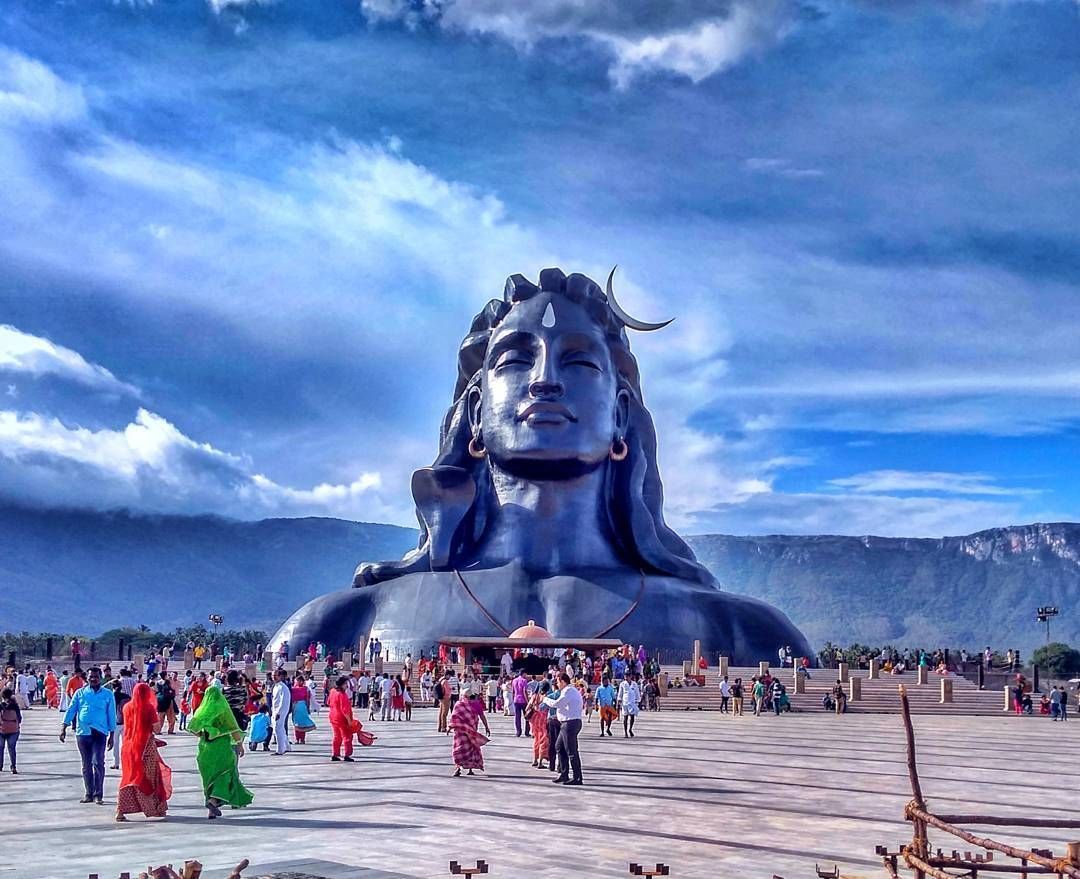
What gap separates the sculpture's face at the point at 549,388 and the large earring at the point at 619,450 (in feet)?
2.38

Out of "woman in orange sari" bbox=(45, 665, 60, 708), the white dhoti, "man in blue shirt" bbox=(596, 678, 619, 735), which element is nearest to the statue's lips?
"woman in orange sari" bbox=(45, 665, 60, 708)

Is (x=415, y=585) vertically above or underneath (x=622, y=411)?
underneath

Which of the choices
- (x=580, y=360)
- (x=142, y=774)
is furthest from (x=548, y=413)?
(x=142, y=774)

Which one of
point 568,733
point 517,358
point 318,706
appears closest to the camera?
point 568,733

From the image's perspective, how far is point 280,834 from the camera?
10.6 meters

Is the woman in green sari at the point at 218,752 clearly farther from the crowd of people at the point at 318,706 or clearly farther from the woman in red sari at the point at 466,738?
the woman in red sari at the point at 466,738

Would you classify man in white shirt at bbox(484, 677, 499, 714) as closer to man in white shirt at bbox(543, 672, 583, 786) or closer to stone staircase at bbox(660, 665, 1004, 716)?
stone staircase at bbox(660, 665, 1004, 716)

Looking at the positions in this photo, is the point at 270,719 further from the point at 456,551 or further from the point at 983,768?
the point at 456,551

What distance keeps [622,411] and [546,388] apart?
4.19m

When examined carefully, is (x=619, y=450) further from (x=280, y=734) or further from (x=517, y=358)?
(x=280, y=734)

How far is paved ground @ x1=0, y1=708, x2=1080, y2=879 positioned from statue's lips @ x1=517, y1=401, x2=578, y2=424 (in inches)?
760

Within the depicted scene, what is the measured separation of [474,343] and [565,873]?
35993 mm

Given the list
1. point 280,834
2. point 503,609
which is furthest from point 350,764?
point 503,609

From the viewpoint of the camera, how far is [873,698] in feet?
110
